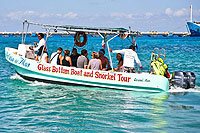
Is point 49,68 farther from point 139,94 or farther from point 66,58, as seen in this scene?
point 139,94

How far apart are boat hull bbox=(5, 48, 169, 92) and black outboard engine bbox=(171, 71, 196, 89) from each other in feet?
2.03

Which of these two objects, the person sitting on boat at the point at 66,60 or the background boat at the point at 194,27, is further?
the background boat at the point at 194,27

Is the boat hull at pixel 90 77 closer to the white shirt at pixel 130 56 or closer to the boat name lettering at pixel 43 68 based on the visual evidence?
the boat name lettering at pixel 43 68

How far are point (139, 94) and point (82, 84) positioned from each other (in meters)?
2.58

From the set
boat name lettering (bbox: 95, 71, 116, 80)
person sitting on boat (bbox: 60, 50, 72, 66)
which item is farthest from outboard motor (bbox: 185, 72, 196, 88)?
person sitting on boat (bbox: 60, 50, 72, 66)

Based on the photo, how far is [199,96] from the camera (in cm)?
1581

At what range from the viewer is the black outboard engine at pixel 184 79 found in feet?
54.6

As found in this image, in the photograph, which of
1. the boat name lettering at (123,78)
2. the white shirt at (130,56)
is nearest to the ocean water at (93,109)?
the boat name lettering at (123,78)

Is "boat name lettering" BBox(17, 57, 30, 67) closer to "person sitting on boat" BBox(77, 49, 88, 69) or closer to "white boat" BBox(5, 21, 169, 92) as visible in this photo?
"white boat" BBox(5, 21, 169, 92)

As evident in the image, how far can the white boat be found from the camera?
54.0 feet

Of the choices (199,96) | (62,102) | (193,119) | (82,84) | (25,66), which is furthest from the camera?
(25,66)

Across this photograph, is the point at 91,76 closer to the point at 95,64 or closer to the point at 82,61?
the point at 95,64

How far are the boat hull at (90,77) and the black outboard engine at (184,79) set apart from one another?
620 millimetres

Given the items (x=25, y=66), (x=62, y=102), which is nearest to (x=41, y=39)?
(x=25, y=66)
